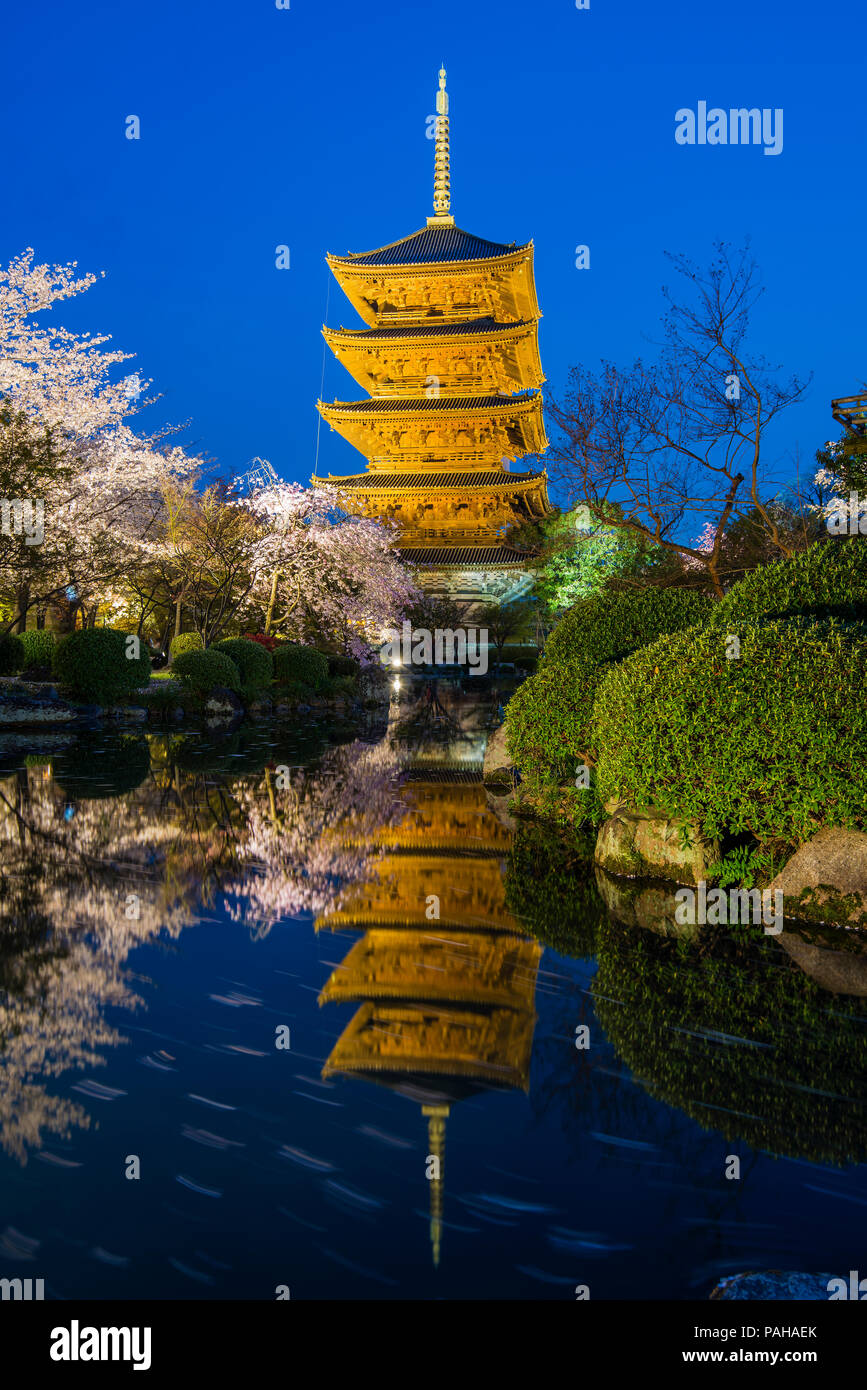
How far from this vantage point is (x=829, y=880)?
647 cm

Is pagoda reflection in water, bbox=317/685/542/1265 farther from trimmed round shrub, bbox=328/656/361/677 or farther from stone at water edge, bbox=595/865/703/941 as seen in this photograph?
trimmed round shrub, bbox=328/656/361/677

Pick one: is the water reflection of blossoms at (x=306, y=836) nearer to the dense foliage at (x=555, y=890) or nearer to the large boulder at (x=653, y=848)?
the dense foliage at (x=555, y=890)

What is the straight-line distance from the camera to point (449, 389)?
41.9 meters

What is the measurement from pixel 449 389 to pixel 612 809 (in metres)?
36.4

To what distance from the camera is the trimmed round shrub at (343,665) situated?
30742 millimetres

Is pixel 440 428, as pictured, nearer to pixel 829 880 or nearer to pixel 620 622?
pixel 620 622

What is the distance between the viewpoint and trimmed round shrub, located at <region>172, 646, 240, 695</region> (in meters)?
23.8

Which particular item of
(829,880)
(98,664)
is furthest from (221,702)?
(829,880)

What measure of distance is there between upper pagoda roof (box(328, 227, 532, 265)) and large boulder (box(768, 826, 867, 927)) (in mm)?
38521

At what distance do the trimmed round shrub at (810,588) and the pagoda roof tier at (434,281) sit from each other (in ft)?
119

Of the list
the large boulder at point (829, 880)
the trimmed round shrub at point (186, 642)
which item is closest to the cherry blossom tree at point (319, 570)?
the trimmed round shrub at point (186, 642)

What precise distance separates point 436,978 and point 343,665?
84.7ft

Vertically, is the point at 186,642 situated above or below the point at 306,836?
above
